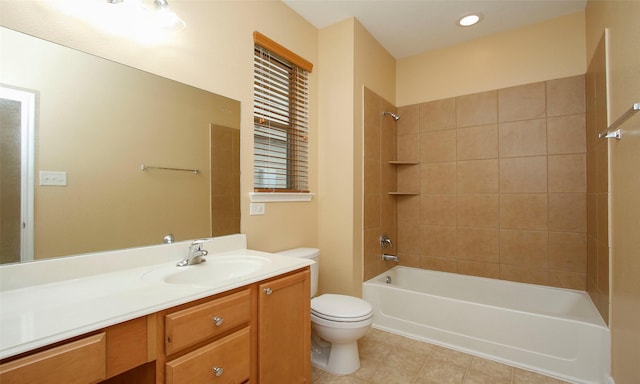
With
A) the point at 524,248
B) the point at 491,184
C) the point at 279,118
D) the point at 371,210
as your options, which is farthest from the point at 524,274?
the point at 279,118

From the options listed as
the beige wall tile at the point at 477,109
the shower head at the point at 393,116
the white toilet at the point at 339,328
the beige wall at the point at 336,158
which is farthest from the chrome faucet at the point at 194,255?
the beige wall tile at the point at 477,109

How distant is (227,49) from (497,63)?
94.3 inches

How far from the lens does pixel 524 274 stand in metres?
2.49

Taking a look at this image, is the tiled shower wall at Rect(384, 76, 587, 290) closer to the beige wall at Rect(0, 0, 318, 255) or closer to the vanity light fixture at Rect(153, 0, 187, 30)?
the beige wall at Rect(0, 0, 318, 255)

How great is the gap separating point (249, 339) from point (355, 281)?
1.31 meters

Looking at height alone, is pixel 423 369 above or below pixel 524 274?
below

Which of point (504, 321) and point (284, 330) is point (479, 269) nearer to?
point (504, 321)

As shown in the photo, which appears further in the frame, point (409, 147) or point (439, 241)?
point (409, 147)

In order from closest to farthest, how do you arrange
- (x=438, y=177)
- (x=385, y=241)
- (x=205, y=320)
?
1. (x=205, y=320)
2. (x=385, y=241)
3. (x=438, y=177)

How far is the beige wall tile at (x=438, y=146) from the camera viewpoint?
2.83 meters

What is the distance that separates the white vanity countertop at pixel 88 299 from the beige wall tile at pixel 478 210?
2.07 m

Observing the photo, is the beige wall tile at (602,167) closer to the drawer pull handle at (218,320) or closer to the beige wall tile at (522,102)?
the beige wall tile at (522,102)

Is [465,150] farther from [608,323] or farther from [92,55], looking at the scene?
[92,55]

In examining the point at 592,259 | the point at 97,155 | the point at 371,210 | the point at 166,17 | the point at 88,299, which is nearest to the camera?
the point at 88,299
